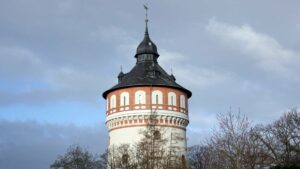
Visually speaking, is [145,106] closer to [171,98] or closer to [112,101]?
[171,98]

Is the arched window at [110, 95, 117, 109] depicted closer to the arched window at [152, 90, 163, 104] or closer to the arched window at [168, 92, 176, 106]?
the arched window at [152, 90, 163, 104]

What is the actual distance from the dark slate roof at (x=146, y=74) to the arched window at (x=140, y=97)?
23.2 inches

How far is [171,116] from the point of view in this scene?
41531mm

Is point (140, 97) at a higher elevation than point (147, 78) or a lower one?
lower

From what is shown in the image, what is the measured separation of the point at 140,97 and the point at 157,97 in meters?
1.21

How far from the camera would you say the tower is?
135ft

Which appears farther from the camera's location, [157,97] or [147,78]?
[147,78]

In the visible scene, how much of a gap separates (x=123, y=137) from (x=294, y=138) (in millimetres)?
13972

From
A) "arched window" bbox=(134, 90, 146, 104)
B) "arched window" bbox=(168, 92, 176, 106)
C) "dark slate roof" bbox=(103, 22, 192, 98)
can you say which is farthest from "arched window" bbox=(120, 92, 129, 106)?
"arched window" bbox=(168, 92, 176, 106)

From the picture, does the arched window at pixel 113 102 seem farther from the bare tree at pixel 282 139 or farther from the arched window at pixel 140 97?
the bare tree at pixel 282 139

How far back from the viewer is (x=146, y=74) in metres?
43.2

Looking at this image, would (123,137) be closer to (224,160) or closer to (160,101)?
(160,101)

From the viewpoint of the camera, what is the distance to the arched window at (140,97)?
136ft

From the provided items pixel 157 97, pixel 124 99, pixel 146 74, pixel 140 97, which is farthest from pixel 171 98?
pixel 124 99
